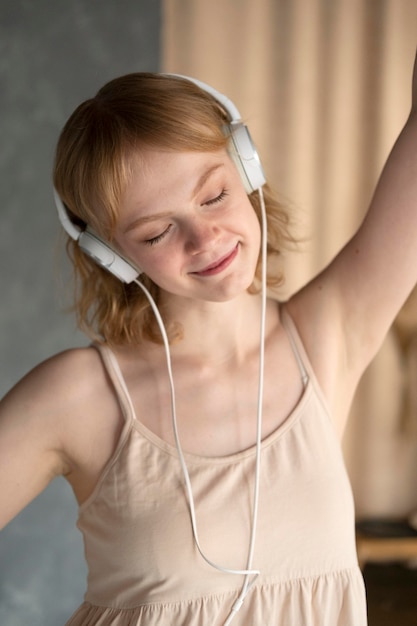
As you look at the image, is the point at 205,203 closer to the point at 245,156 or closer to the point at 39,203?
the point at 245,156

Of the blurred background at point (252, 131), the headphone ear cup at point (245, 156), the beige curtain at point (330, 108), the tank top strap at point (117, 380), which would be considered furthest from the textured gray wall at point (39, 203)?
the headphone ear cup at point (245, 156)

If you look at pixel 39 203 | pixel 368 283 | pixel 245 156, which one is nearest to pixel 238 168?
pixel 245 156

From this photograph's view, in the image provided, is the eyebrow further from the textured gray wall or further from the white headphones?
the textured gray wall

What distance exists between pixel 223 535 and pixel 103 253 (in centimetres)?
38

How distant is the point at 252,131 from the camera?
235 centimetres

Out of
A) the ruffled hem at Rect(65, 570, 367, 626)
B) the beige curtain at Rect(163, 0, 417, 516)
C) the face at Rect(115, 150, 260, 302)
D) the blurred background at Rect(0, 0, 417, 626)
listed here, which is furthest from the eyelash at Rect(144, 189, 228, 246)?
the beige curtain at Rect(163, 0, 417, 516)

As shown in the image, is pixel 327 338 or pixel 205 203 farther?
pixel 327 338

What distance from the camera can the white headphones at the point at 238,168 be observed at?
37.8 inches

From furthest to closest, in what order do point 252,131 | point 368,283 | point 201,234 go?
point 252,131
point 368,283
point 201,234

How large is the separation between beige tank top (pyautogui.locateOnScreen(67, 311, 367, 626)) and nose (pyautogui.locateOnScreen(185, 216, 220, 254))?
246mm

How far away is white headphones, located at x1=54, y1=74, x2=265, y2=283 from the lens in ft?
3.15

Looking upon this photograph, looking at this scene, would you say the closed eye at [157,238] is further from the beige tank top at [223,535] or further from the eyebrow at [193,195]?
the beige tank top at [223,535]

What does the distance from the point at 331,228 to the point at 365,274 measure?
1488mm

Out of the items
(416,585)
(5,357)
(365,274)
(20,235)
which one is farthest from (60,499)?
(365,274)
